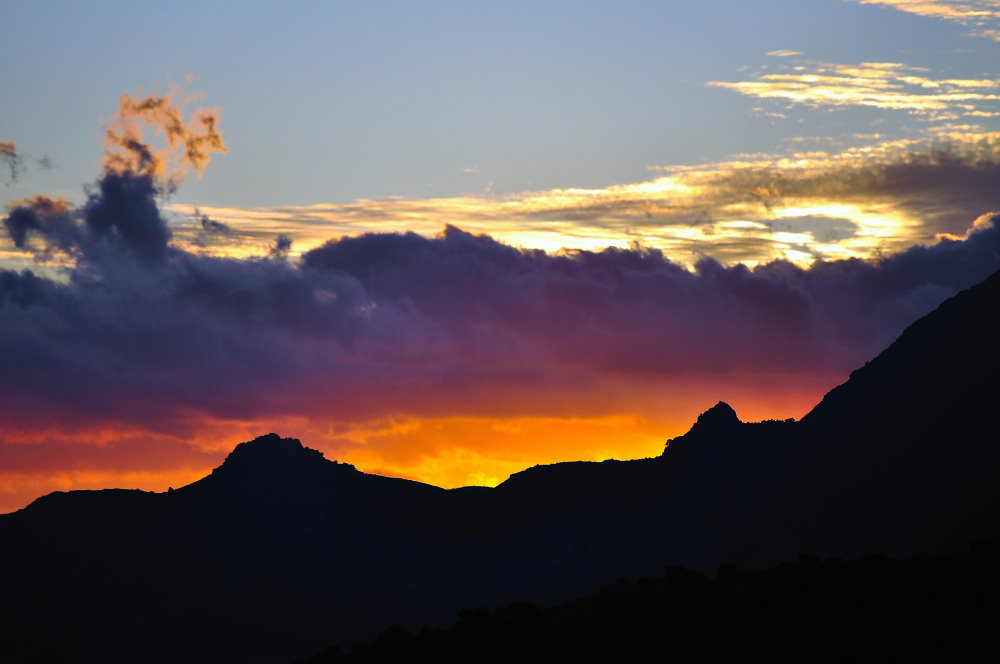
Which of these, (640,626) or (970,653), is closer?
(970,653)

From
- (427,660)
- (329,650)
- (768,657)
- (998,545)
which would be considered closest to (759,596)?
(768,657)

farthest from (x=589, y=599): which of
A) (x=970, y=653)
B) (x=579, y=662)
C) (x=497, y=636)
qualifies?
(x=970, y=653)

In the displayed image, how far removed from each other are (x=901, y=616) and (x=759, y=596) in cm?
1115

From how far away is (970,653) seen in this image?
198ft

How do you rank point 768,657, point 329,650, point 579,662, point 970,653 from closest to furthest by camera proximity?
point 970,653, point 768,657, point 579,662, point 329,650

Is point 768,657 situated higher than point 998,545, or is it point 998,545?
point 998,545

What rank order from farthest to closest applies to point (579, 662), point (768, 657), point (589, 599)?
point (589, 599) → point (579, 662) → point (768, 657)

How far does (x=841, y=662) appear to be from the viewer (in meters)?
62.6

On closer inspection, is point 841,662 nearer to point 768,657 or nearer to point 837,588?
point 768,657

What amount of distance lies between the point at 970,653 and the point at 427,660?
136 ft

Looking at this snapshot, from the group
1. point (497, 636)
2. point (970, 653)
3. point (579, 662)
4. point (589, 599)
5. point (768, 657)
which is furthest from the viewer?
point (589, 599)

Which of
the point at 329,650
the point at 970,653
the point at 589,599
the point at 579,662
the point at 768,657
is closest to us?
the point at 970,653

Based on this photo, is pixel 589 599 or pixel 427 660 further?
pixel 589 599

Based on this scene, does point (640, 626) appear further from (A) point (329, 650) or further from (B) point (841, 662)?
(A) point (329, 650)
